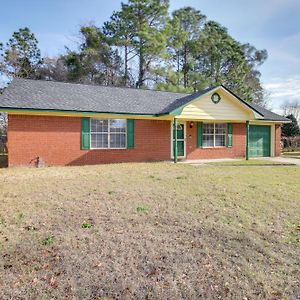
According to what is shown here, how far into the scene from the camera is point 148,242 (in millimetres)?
4391

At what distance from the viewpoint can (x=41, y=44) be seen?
28.9 metres

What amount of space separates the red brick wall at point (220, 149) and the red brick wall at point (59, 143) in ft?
8.00

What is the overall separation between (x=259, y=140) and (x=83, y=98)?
11644 millimetres

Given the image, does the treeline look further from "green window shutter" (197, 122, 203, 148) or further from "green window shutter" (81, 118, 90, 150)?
"green window shutter" (81, 118, 90, 150)

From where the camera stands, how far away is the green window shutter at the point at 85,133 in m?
13.4

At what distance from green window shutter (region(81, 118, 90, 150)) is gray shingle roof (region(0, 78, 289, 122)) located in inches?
22.9

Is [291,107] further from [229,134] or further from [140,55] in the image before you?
[229,134]

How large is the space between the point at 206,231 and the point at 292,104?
48412 mm

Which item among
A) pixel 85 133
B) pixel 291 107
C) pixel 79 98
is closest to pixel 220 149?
pixel 85 133

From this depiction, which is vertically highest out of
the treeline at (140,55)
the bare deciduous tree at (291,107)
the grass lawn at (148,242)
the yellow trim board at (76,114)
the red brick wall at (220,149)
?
the treeline at (140,55)

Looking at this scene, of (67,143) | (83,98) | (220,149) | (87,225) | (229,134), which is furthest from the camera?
(229,134)

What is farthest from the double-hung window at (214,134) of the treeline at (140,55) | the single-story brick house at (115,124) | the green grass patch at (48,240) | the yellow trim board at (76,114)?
the green grass patch at (48,240)

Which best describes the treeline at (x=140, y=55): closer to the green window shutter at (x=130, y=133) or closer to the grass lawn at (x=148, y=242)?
the green window shutter at (x=130, y=133)

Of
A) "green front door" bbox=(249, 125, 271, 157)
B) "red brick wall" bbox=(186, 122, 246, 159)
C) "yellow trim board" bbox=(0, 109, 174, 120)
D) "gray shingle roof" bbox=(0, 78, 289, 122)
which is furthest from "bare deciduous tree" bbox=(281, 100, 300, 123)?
"yellow trim board" bbox=(0, 109, 174, 120)
